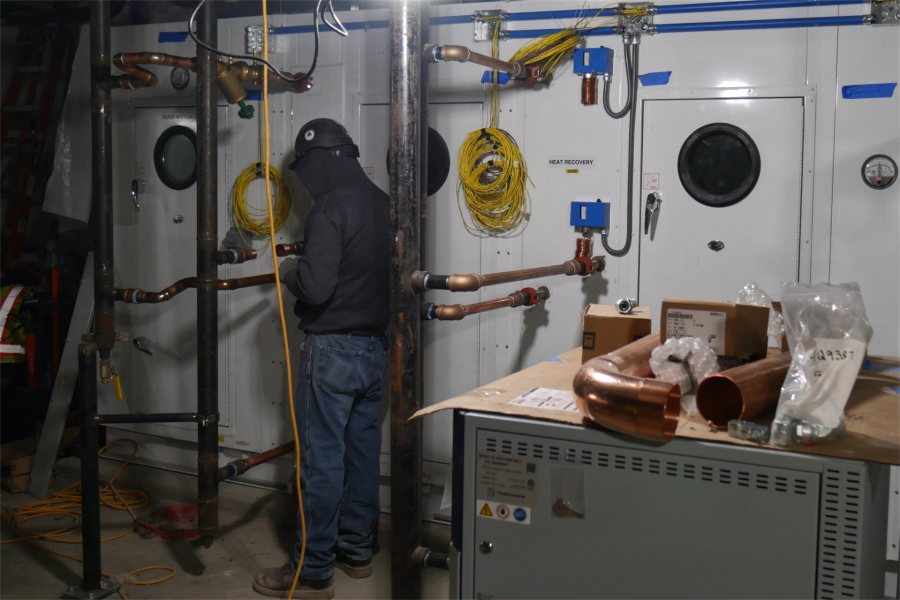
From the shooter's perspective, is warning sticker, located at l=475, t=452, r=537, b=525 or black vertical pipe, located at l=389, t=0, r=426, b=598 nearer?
warning sticker, located at l=475, t=452, r=537, b=525

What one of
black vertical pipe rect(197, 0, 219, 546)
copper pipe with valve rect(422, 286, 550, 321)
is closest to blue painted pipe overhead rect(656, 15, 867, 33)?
copper pipe with valve rect(422, 286, 550, 321)

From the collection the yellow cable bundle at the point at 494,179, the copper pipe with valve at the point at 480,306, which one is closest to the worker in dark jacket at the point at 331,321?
the copper pipe with valve at the point at 480,306

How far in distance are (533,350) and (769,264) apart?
1.15 meters

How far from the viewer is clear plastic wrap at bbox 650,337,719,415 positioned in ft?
6.21

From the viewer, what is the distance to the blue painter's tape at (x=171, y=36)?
4492 millimetres

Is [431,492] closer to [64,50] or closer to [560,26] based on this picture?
[560,26]

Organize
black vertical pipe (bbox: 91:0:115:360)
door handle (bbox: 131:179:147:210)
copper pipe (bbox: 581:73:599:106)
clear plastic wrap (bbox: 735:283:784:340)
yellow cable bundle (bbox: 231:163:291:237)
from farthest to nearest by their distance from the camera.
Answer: door handle (bbox: 131:179:147:210), yellow cable bundle (bbox: 231:163:291:237), copper pipe (bbox: 581:73:599:106), black vertical pipe (bbox: 91:0:115:360), clear plastic wrap (bbox: 735:283:784:340)

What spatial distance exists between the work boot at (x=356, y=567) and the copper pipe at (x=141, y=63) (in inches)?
89.4

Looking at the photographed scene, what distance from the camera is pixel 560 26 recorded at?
3.73 meters

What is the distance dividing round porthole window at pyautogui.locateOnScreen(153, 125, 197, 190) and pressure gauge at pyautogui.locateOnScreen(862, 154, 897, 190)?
346 cm

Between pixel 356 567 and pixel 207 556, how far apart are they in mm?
766

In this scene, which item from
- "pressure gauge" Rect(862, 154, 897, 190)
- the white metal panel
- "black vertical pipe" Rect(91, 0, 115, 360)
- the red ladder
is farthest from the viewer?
the red ladder

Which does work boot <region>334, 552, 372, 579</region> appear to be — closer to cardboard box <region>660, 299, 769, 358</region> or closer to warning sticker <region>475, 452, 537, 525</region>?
warning sticker <region>475, 452, 537, 525</region>

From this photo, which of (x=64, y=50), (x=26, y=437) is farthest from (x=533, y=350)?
(x=64, y=50)
